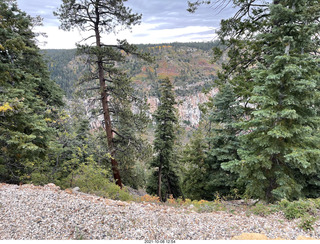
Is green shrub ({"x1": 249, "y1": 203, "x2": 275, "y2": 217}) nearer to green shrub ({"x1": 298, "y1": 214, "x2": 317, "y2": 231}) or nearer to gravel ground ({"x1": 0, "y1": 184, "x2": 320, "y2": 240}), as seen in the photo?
gravel ground ({"x1": 0, "y1": 184, "x2": 320, "y2": 240})

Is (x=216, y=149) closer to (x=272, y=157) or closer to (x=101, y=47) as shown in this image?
(x=272, y=157)

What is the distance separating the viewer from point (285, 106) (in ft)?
16.9

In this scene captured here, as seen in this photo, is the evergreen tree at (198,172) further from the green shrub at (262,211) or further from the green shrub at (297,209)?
the green shrub at (297,209)

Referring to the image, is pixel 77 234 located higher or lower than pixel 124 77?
lower

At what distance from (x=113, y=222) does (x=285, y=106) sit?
5.37 metres

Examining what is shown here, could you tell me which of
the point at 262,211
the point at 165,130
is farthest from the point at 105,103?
the point at 262,211

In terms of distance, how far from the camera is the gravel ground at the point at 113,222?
3.36 m

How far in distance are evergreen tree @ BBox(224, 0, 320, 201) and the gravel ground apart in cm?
138

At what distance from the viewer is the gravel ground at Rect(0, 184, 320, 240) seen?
3.36m

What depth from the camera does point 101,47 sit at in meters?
8.48

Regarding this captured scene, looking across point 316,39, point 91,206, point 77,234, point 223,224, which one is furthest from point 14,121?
point 316,39

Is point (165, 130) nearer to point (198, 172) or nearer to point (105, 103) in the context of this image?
point (198, 172)

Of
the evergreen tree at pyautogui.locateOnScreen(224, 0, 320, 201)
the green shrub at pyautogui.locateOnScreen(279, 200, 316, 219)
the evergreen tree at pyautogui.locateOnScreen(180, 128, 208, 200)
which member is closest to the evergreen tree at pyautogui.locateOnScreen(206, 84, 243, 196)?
the evergreen tree at pyautogui.locateOnScreen(180, 128, 208, 200)

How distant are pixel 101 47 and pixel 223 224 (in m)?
8.40
